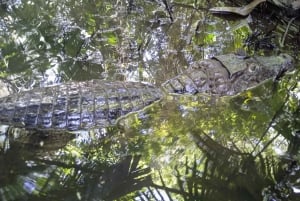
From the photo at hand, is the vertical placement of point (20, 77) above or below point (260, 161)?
above

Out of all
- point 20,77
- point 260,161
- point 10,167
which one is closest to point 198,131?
point 260,161

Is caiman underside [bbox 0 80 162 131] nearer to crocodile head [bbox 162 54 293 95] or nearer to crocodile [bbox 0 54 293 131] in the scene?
crocodile [bbox 0 54 293 131]

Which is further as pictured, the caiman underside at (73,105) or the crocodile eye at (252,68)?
the crocodile eye at (252,68)

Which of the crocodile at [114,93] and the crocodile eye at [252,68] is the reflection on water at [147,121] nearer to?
the crocodile at [114,93]

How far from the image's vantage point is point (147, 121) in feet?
13.8

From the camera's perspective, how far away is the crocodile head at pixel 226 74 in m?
4.71

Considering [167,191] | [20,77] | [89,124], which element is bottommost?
[167,191]

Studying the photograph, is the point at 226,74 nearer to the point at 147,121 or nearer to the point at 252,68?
the point at 252,68

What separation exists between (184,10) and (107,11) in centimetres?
110

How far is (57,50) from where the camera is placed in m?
5.20

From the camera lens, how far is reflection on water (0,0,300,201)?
3414 millimetres

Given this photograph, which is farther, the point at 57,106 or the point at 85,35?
the point at 85,35

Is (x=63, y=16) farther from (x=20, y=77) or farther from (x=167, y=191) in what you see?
(x=167, y=191)

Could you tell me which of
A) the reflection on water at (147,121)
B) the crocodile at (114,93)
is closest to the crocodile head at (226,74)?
the crocodile at (114,93)
